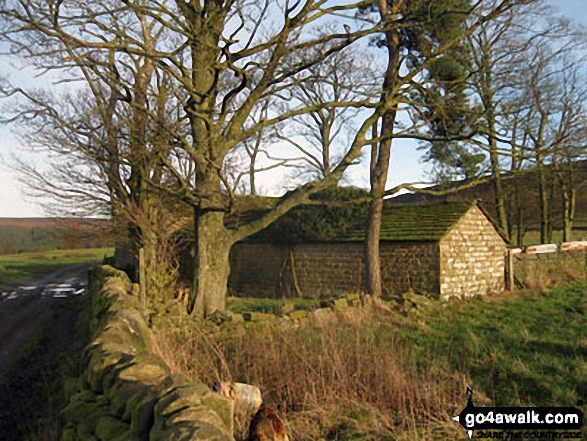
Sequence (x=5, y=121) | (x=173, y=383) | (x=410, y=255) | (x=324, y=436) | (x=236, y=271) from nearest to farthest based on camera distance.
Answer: (x=173, y=383) → (x=324, y=436) → (x=5, y=121) → (x=410, y=255) → (x=236, y=271)

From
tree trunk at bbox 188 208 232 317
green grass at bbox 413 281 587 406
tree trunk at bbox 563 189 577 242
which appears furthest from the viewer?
tree trunk at bbox 563 189 577 242

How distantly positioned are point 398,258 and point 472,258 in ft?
8.86

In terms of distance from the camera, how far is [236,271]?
2217 cm

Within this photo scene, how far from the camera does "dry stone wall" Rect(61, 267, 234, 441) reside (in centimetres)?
320

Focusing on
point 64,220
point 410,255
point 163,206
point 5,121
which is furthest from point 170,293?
point 410,255

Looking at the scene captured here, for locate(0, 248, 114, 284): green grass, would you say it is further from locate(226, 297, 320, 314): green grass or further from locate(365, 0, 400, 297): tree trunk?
locate(365, 0, 400, 297): tree trunk

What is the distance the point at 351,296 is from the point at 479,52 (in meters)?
16.2

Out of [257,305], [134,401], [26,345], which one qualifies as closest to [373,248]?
[257,305]

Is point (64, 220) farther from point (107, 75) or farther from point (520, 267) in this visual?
point (520, 267)

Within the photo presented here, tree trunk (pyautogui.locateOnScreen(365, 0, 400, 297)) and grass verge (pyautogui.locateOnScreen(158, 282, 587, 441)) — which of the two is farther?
tree trunk (pyautogui.locateOnScreen(365, 0, 400, 297))

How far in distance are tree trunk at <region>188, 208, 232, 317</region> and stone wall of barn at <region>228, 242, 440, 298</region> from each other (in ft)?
21.8

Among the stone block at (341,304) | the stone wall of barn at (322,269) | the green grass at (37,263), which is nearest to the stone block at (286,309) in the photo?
the stone block at (341,304)

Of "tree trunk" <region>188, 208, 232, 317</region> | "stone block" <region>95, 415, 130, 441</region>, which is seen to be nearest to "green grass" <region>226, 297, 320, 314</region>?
"tree trunk" <region>188, 208, 232, 317</region>

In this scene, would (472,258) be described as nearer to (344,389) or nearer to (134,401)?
(344,389)
